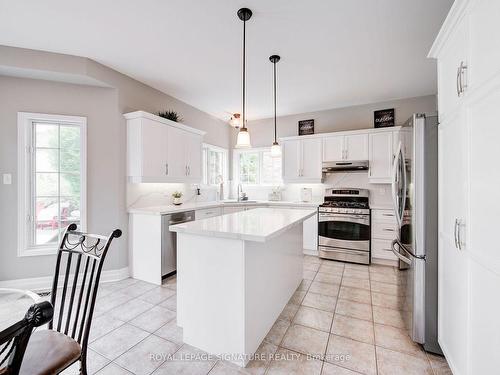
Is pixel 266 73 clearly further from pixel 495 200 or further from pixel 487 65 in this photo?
pixel 495 200

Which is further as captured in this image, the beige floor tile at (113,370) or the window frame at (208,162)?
the window frame at (208,162)

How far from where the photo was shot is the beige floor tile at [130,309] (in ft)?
7.42

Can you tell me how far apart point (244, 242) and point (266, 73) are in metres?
2.45

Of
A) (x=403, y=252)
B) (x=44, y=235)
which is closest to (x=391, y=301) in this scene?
(x=403, y=252)

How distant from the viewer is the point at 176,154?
3.64 meters

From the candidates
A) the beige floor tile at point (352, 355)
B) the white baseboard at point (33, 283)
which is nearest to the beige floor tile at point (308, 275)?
the beige floor tile at point (352, 355)

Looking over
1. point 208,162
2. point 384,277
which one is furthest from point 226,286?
point 208,162

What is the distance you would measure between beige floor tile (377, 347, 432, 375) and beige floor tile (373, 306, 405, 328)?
421 mm

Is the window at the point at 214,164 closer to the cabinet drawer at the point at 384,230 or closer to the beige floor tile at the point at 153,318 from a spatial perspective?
the beige floor tile at the point at 153,318

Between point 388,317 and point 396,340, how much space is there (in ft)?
1.21

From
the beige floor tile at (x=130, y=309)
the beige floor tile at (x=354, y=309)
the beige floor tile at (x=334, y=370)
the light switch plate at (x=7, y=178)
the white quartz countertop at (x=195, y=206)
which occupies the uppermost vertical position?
the light switch plate at (x=7, y=178)

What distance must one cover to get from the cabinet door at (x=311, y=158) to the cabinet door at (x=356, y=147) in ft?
1.57

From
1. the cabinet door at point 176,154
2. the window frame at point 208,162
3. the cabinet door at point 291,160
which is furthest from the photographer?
the window frame at point 208,162

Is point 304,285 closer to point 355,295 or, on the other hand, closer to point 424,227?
point 355,295
